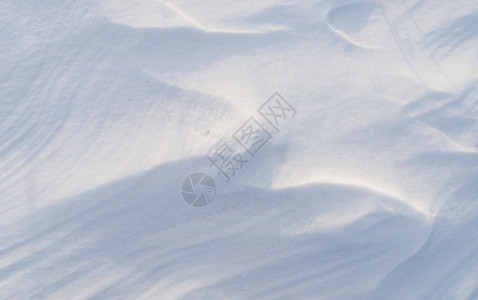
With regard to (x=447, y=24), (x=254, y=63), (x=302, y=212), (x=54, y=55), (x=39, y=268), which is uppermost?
(x=54, y=55)

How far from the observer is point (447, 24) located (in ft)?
10.7

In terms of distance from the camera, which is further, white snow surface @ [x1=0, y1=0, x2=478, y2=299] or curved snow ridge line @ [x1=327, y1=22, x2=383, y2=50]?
curved snow ridge line @ [x1=327, y1=22, x2=383, y2=50]

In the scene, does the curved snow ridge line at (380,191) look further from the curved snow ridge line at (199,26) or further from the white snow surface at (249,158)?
the curved snow ridge line at (199,26)

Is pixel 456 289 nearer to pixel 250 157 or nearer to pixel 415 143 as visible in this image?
pixel 415 143

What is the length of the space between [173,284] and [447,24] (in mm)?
3437

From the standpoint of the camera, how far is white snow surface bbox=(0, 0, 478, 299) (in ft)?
10.2

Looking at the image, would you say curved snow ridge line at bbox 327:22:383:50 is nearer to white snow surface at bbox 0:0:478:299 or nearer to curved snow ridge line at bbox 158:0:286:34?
white snow surface at bbox 0:0:478:299

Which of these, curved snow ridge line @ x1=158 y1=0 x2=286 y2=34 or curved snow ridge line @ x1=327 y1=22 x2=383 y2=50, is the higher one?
curved snow ridge line @ x1=158 y1=0 x2=286 y2=34

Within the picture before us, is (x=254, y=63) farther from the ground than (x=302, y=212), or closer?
farther from the ground

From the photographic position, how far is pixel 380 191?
3.11 m

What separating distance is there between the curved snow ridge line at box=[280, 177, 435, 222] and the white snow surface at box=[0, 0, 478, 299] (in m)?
0.02

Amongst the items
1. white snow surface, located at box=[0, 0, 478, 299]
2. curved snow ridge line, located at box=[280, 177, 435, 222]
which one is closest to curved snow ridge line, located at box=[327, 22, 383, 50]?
white snow surface, located at box=[0, 0, 478, 299]

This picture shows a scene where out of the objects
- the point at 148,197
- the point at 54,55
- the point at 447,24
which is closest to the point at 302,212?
the point at 148,197

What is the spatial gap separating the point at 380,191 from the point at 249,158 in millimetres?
1184
